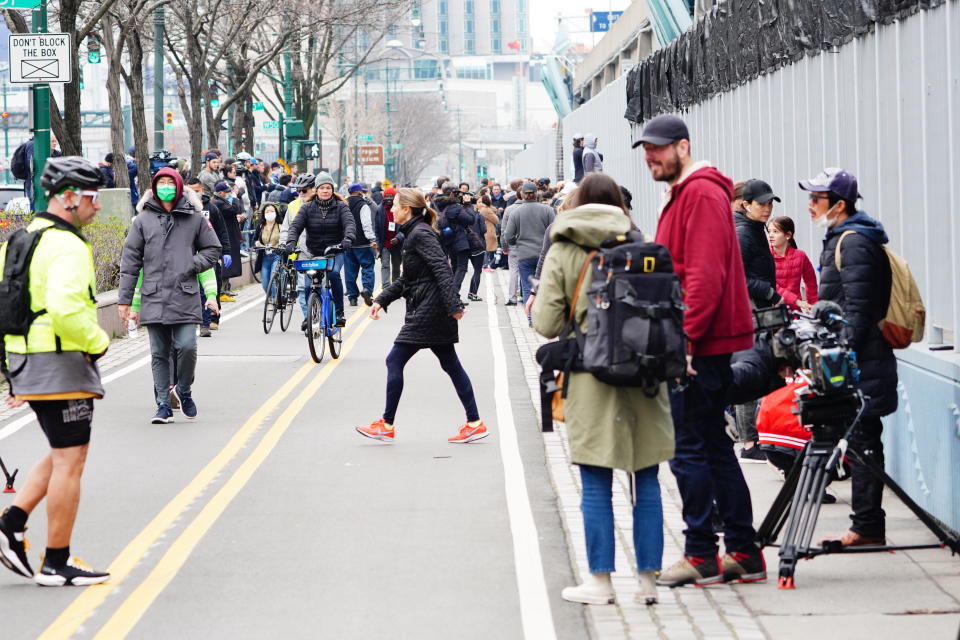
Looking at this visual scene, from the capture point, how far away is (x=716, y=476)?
678cm

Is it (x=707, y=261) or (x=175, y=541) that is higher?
(x=707, y=261)

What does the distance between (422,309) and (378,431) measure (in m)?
0.93

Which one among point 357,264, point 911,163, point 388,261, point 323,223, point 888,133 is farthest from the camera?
point 388,261

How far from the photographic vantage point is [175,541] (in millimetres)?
7863

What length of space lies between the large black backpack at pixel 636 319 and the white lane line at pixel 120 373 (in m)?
6.64

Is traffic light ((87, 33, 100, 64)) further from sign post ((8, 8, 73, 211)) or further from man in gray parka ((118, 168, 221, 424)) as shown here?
man in gray parka ((118, 168, 221, 424))

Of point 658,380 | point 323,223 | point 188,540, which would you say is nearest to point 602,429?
point 658,380

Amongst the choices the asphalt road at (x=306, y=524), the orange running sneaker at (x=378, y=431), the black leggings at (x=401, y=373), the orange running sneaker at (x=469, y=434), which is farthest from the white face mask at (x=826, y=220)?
the orange running sneaker at (x=378, y=431)

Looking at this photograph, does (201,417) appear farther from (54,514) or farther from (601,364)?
(601,364)

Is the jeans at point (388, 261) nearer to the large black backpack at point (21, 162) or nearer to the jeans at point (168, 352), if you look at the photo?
the large black backpack at point (21, 162)

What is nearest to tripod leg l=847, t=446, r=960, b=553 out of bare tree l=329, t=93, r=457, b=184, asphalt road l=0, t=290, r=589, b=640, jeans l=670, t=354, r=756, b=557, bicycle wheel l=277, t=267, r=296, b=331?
jeans l=670, t=354, r=756, b=557

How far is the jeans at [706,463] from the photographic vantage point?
6645 millimetres

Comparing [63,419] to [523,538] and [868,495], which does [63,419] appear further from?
[868,495]

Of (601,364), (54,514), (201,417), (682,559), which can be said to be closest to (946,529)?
(682,559)
